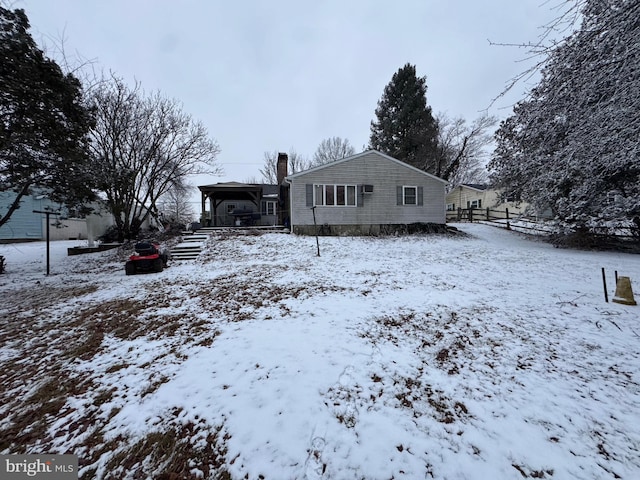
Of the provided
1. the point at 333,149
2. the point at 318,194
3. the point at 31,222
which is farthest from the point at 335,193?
the point at 333,149

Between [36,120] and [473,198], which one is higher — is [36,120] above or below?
below

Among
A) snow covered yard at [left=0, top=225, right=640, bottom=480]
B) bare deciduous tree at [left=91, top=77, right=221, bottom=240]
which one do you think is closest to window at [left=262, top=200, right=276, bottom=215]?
bare deciduous tree at [left=91, top=77, right=221, bottom=240]

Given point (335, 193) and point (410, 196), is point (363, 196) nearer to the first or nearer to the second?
point (335, 193)

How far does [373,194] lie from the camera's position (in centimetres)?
1461

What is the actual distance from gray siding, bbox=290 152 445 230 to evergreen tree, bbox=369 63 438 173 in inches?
412

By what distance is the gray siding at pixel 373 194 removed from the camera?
45.6 ft

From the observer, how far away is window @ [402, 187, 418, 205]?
1512 cm

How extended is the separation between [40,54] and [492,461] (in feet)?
36.5

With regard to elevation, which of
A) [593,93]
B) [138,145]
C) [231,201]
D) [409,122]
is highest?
[409,122]

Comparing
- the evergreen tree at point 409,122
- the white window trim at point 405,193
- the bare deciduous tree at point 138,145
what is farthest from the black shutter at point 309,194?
the evergreen tree at point 409,122

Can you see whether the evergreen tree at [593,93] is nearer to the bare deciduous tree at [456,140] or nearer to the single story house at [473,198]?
the single story house at [473,198]

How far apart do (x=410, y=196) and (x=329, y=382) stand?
14422 millimetres

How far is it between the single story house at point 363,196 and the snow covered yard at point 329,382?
28.4ft

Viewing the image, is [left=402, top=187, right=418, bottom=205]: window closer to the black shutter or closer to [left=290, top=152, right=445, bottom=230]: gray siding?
[left=290, top=152, right=445, bottom=230]: gray siding
